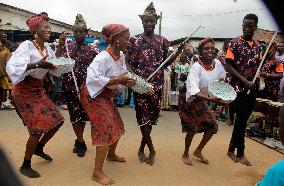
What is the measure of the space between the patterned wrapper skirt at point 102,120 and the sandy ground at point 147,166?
0.48m

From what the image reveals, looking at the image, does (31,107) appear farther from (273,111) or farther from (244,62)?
(273,111)

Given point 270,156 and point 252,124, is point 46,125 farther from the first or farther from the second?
point 252,124

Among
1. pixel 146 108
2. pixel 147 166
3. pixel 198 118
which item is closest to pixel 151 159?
pixel 147 166

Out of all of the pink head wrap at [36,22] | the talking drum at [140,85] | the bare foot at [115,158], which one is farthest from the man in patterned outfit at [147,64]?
the pink head wrap at [36,22]

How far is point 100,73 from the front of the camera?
3926 mm

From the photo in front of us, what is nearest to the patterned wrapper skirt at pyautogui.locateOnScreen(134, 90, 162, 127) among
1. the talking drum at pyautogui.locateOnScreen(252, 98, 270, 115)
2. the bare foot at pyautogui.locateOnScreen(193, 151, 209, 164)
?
the bare foot at pyautogui.locateOnScreen(193, 151, 209, 164)

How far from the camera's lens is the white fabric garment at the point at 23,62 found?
380cm

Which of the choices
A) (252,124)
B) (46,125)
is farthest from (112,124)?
(252,124)

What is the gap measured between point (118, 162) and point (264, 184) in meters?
3.43

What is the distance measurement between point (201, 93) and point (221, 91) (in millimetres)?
253

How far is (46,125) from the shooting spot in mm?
4082

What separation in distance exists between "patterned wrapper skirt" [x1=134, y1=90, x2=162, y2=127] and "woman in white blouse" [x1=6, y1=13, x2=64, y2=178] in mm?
1092

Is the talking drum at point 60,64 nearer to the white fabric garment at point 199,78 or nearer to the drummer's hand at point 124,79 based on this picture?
the drummer's hand at point 124,79

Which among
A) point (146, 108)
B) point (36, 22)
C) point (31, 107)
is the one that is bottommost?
point (146, 108)
